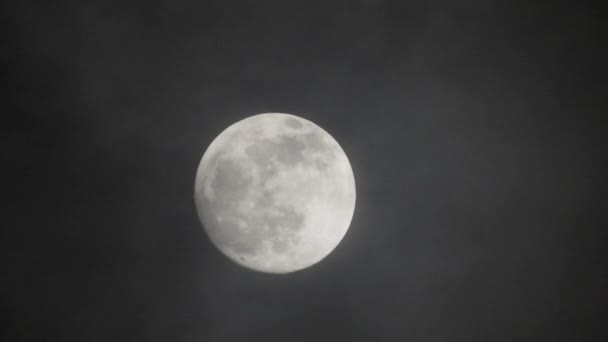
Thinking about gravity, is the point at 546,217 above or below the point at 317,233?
above

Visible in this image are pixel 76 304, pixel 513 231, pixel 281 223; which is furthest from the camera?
pixel 513 231

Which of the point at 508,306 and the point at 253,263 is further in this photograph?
the point at 508,306

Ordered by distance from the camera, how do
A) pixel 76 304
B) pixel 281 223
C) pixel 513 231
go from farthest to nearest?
A: pixel 513 231 → pixel 76 304 → pixel 281 223

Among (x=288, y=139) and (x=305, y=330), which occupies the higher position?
(x=288, y=139)

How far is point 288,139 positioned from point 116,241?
5.36ft

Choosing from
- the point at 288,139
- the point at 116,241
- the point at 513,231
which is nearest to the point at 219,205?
the point at 288,139

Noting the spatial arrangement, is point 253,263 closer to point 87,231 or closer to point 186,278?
point 186,278

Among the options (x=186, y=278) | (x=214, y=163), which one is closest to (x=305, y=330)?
(x=186, y=278)

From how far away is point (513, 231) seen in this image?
12.5 feet

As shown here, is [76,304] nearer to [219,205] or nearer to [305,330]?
[219,205]

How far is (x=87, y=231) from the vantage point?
145 inches

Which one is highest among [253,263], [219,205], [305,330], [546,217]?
[546,217]

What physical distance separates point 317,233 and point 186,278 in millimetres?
1139

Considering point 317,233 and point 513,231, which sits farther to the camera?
point 513,231
